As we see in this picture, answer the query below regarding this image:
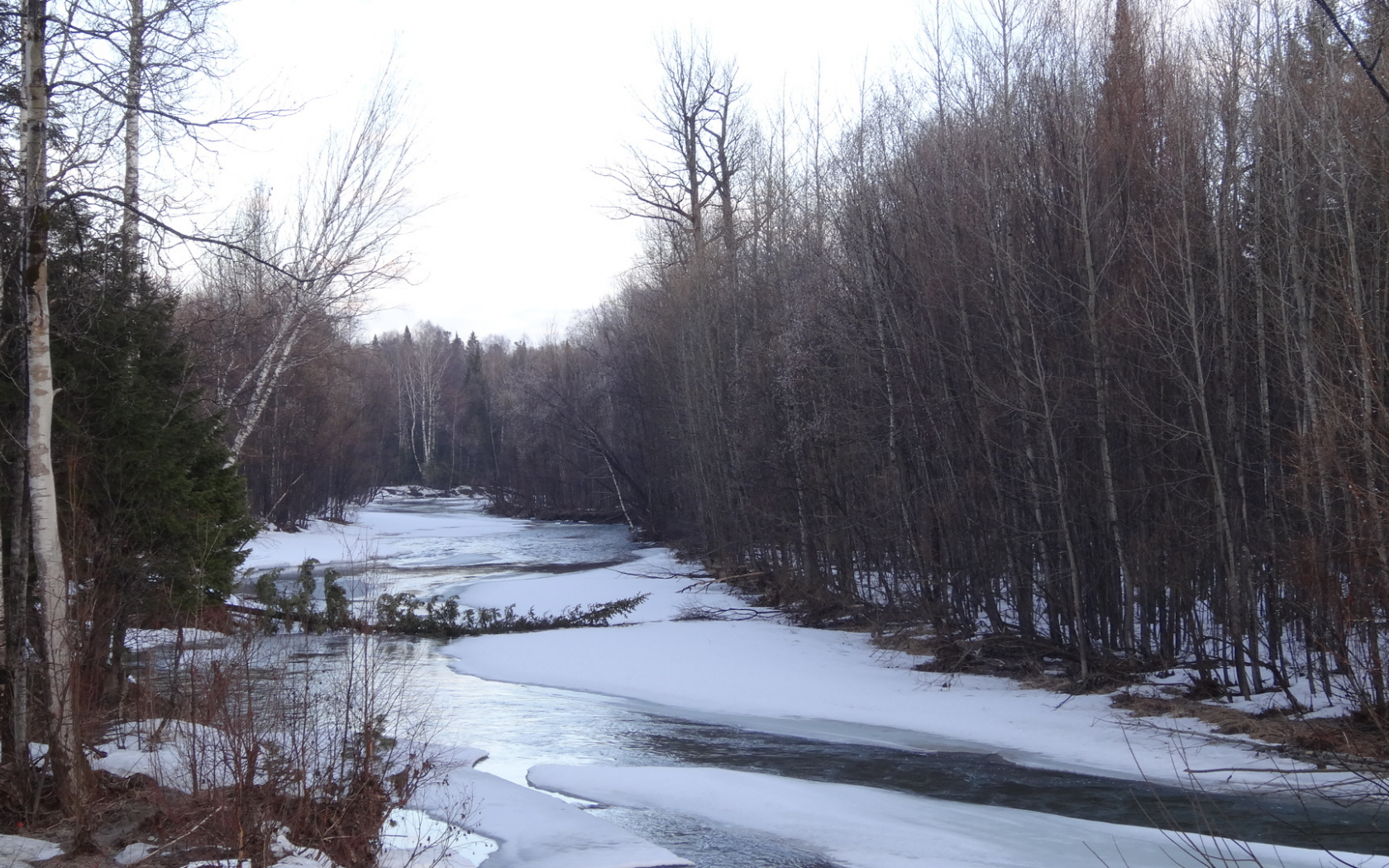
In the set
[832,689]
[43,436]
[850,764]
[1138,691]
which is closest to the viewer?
[43,436]

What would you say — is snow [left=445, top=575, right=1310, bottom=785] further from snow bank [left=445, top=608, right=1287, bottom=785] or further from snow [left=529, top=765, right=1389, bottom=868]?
snow [left=529, top=765, right=1389, bottom=868]

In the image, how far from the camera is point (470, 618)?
18.6 meters

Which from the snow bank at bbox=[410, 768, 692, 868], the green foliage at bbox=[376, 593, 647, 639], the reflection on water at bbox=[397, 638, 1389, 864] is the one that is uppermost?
the green foliage at bbox=[376, 593, 647, 639]

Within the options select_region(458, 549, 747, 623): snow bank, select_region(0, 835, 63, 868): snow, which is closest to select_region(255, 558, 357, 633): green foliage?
select_region(458, 549, 747, 623): snow bank

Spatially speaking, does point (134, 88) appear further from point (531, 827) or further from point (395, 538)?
point (395, 538)

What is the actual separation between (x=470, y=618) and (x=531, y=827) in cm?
1091

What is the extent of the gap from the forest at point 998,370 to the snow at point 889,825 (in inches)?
71.4

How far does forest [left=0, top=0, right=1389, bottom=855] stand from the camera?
702 centimetres

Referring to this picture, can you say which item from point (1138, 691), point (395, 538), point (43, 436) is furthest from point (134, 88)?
point (395, 538)

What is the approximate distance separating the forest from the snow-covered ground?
143cm

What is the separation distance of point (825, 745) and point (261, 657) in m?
6.42

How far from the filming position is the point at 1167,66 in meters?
12.9

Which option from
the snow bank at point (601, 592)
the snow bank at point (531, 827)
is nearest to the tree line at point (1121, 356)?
the snow bank at point (601, 592)

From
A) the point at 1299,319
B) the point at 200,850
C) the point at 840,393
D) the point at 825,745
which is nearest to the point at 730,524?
the point at 840,393
